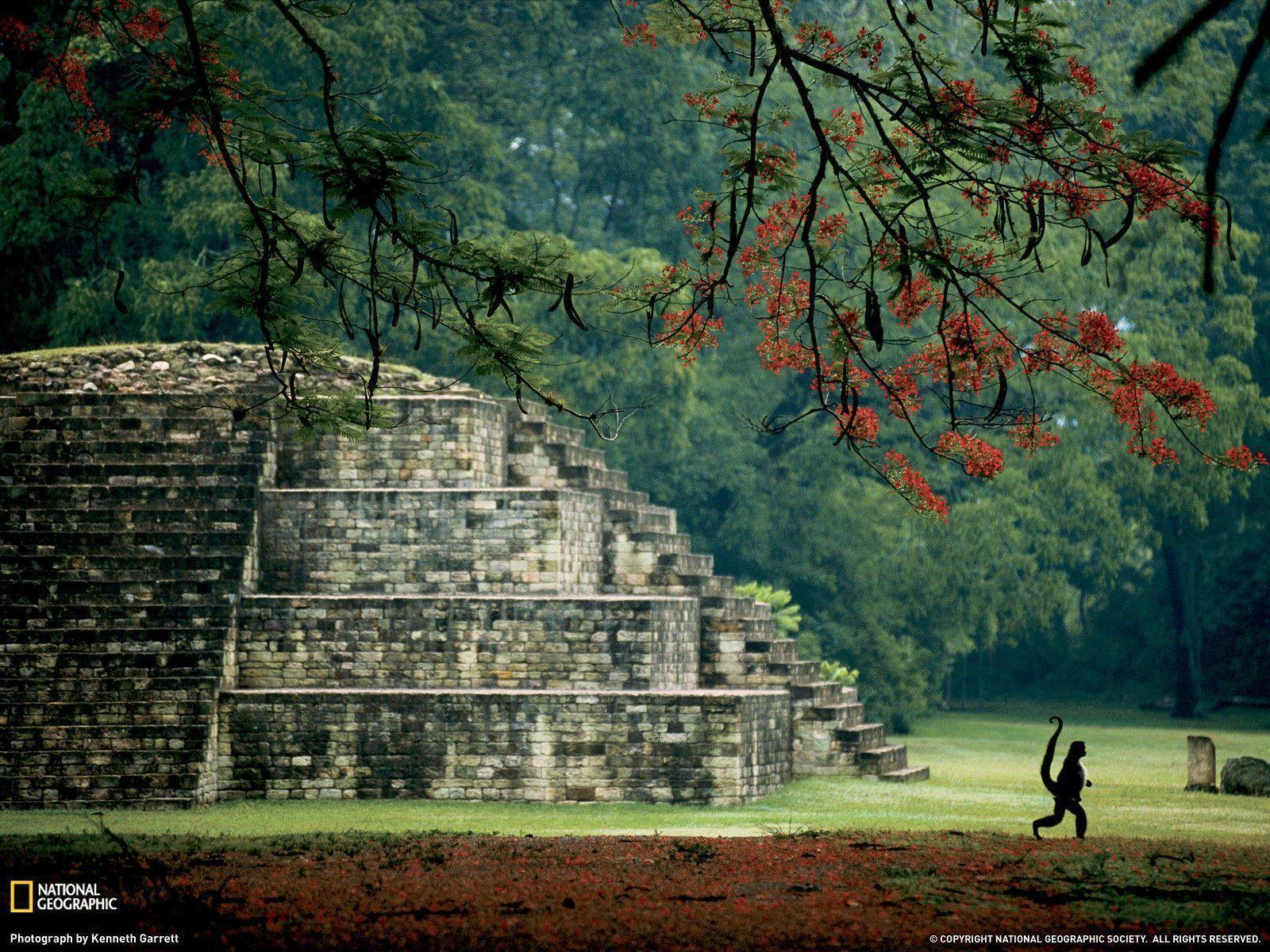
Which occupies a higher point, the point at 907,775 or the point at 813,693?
the point at 813,693

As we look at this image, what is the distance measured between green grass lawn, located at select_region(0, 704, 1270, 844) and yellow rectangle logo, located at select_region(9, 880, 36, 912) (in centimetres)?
303

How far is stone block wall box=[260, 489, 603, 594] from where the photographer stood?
663 inches

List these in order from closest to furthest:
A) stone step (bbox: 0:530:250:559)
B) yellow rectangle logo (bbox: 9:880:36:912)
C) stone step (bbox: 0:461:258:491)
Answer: yellow rectangle logo (bbox: 9:880:36:912), stone step (bbox: 0:530:250:559), stone step (bbox: 0:461:258:491)

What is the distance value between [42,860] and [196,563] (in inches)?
265

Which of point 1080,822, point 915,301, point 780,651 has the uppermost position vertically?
point 915,301

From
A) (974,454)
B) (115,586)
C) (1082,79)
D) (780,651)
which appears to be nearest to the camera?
(1082,79)

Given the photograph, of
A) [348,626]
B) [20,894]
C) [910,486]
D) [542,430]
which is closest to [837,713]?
[542,430]

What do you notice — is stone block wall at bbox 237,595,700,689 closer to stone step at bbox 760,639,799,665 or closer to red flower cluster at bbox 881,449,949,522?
stone step at bbox 760,639,799,665

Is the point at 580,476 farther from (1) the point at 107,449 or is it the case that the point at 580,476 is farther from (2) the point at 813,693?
(1) the point at 107,449

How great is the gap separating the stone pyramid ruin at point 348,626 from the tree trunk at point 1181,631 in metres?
14.1

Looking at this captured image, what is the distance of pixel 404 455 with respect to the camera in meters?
17.8

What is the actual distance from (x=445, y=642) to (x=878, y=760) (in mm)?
5220

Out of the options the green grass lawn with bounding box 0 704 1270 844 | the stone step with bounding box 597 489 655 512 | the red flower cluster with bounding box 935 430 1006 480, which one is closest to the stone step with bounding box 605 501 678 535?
the stone step with bounding box 597 489 655 512

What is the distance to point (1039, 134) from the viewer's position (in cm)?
898
